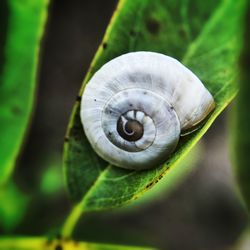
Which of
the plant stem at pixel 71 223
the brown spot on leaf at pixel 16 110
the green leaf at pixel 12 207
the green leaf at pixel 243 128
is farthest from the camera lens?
the green leaf at pixel 12 207

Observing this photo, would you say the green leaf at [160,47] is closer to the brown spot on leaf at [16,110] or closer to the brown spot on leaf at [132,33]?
the brown spot on leaf at [132,33]

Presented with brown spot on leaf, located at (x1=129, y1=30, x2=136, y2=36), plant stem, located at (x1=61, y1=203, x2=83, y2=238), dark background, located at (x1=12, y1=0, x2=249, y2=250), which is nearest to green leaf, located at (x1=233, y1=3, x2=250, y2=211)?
brown spot on leaf, located at (x1=129, y1=30, x2=136, y2=36)

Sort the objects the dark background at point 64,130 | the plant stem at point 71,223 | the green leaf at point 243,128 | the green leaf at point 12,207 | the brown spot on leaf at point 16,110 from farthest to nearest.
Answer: the dark background at point 64,130 → the green leaf at point 12,207 → the brown spot on leaf at point 16,110 → the plant stem at point 71,223 → the green leaf at point 243,128

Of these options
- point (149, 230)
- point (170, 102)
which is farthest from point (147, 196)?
point (170, 102)

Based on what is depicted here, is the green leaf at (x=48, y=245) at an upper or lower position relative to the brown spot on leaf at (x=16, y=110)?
lower

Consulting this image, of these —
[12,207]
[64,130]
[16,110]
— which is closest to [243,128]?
[16,110]

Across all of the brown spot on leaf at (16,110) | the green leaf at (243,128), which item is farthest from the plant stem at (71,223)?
the green leaf at (243,128)
